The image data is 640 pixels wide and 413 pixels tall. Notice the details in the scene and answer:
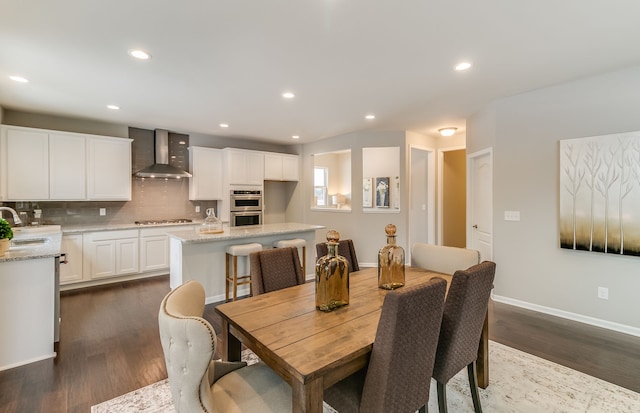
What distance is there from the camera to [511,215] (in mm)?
3791

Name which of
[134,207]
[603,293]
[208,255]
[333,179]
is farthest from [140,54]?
[333,179]

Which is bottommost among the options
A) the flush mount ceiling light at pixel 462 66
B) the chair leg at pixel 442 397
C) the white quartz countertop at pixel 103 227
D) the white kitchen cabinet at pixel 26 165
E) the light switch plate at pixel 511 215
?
the chair leg at pixel 442 397

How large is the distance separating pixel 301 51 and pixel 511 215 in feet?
10.5

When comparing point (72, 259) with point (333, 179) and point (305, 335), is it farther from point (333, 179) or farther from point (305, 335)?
point (333, 179)

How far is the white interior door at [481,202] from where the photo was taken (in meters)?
4.11

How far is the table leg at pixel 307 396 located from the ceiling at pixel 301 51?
210 cm

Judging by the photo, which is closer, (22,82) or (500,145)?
(22,82)

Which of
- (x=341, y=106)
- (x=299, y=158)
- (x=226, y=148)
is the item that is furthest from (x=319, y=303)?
(x=299, y=158)

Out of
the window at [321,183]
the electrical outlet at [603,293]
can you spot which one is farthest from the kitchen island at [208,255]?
the window at [321,183]

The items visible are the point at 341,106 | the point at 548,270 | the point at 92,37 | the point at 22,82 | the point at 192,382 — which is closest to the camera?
the point at 192,382

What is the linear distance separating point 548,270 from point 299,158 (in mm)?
5111

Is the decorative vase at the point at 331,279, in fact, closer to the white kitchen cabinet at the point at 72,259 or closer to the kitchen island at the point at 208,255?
the kitchen island at the point at 208,255

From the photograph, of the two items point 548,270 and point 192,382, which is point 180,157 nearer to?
point 192,382

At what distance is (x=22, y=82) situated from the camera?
10.6ft
